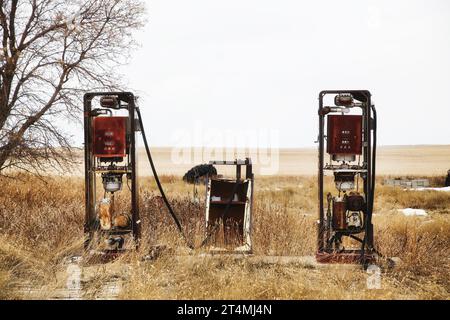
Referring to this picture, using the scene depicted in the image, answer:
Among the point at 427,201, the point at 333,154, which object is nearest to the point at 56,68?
the point at 333,154

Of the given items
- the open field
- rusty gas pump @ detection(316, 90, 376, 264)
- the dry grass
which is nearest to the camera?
the dry grass

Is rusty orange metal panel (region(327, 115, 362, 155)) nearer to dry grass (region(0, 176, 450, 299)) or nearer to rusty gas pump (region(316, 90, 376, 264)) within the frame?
rusty gas pump (region(316, 90, 376, 264))

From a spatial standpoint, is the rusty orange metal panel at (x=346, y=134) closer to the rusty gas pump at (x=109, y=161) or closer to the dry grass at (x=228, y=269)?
the dry grass at (x=228, y=269)

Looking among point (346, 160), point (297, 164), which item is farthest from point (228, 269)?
point (297, 164)

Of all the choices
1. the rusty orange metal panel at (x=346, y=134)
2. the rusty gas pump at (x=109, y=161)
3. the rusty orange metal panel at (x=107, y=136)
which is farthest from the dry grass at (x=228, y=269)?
the rusty orange metal panel at (x=346, y=134)

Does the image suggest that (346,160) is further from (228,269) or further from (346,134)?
(228,269)

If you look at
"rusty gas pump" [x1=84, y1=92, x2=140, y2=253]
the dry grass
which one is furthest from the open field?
"rusty gas pump" [x1=84, y1=92, x2=140, y2=253]

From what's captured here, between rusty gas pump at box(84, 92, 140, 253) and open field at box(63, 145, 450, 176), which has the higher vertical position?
rusty gas pump at box(84, 92, 140, 253)

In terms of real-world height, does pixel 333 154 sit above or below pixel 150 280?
above

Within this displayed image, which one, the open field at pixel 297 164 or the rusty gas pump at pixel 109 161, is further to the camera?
the open field at pixel 297 164
